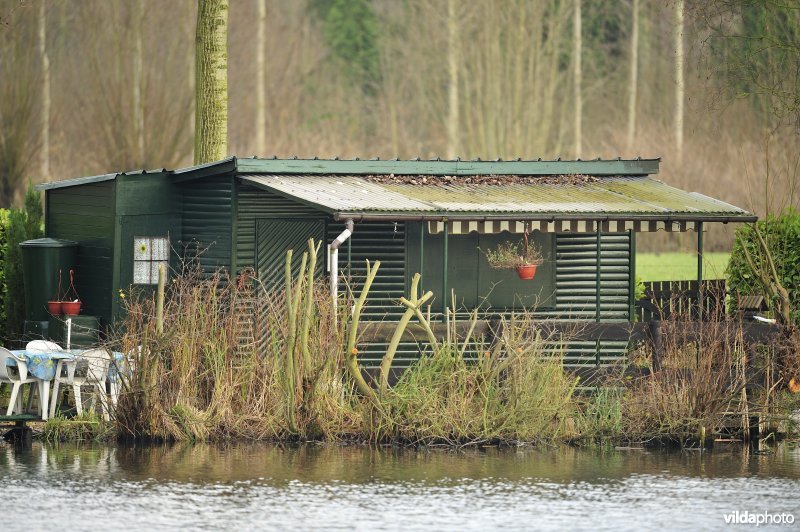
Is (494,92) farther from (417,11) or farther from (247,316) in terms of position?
(247,316)

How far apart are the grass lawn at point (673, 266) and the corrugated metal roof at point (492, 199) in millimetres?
13702

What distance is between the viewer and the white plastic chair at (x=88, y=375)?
1745cm

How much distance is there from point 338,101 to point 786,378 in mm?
50761

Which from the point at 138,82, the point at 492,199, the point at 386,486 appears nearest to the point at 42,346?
the point at 386,486

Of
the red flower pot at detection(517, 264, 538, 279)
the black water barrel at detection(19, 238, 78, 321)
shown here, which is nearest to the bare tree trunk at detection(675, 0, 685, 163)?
the red flower pot at detection(517, 264, 538, 279)

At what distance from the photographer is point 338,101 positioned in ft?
223

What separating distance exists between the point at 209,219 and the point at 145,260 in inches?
36.7

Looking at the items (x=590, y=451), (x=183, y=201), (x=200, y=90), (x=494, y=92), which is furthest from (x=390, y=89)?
(x=590, y=451)

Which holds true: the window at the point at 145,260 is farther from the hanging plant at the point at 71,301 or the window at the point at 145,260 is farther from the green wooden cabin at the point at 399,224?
the hanging plant at the point at 71,301

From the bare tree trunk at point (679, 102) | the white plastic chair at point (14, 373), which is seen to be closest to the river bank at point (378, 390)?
the white plastic chair at point (14, 373)

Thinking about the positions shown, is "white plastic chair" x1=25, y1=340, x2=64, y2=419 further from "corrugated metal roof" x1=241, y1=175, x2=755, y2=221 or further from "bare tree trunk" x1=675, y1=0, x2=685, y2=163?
"bare tree trunk" x1=675, y1=0, x2=685, y2=163

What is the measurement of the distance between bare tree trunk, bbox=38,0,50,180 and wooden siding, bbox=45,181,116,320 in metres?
23.5

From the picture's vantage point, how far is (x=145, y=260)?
20.3 meters

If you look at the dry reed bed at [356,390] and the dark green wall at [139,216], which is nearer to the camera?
the dry reed bed at [356,390]
